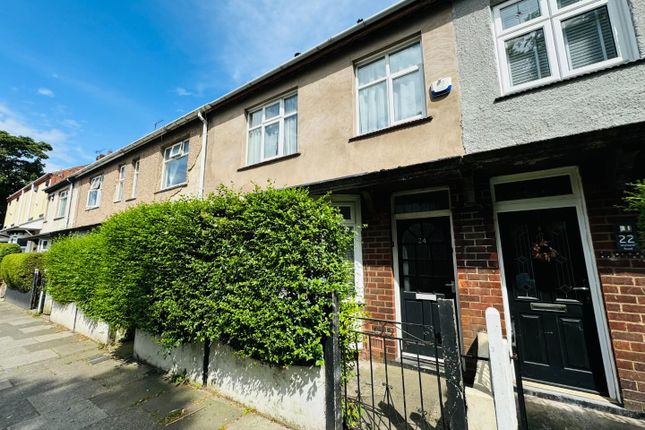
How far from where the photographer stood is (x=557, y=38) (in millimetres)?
4070

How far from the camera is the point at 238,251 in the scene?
11.5 ft

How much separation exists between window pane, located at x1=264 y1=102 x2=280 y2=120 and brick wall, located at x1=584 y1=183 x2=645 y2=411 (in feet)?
21.9

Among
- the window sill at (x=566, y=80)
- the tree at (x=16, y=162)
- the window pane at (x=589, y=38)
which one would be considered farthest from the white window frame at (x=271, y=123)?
the tree at (x=16, y=162)

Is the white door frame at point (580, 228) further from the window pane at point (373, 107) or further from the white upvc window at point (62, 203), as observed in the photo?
the white upvc window at point (62, 203)

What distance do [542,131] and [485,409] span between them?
12.0 ft

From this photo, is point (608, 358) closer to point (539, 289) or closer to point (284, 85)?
point (539, 289)

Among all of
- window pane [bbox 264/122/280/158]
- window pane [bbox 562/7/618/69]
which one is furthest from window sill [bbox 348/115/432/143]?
window pane [bbox 264/122/280/158]

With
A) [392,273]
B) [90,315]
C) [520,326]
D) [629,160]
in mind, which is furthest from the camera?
[90,315]

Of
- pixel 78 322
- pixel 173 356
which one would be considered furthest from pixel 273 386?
pixel 78 322

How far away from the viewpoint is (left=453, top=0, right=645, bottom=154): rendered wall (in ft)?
11.4

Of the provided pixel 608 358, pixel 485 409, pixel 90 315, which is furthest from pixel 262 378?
pixel 90 315

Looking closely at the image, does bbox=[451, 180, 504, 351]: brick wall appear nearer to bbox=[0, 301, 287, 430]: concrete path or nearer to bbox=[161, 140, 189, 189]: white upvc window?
bbox=[0, 301, 287, 430]: concrete path

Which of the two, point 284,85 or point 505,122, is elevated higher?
point 284,85

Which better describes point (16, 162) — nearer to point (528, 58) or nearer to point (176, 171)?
point (176, 171)
